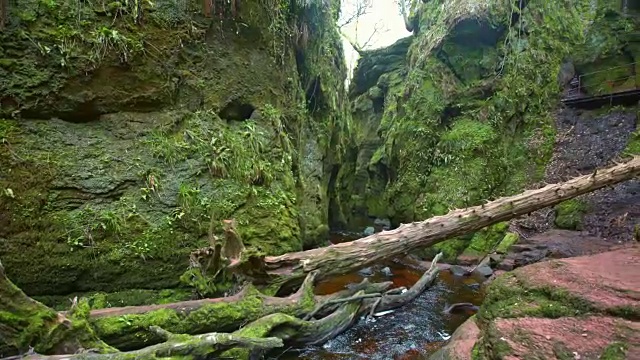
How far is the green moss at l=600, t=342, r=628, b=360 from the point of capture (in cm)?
292

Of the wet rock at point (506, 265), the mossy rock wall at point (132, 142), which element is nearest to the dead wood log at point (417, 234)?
the mossy rock wall at point (132, 142)

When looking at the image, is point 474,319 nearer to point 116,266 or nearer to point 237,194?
point 237,194

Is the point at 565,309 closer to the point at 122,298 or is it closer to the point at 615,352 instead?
the point at 615,352

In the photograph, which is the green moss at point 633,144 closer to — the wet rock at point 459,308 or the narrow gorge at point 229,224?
the narrow gorge at point 229,224

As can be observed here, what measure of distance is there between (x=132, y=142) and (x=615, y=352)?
6.41 m

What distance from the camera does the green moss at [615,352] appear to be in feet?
9.59

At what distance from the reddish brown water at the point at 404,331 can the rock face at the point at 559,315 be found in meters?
1.06

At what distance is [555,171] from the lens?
1159 cm

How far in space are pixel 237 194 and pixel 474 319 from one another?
4.10m

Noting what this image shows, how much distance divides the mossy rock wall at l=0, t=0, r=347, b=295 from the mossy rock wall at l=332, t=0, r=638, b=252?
23.7 feet

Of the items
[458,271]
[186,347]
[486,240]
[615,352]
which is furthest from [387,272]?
[615,352]

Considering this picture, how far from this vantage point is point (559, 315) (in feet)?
12.6

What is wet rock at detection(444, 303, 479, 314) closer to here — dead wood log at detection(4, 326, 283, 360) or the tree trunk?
the tree trunk

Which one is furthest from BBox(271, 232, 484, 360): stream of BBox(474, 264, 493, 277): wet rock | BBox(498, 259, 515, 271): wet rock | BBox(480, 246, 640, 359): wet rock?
BBox(480, 246, 640, 359): wet rock
